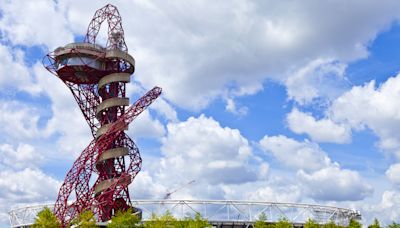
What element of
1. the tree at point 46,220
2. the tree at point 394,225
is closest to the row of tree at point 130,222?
the tree at point 46,220

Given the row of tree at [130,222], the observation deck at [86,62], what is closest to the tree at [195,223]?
the row of tree at [130,222]

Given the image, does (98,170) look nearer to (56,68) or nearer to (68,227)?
(68,227)

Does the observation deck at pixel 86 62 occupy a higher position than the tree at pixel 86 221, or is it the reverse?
the observation deck at pixel 86 62

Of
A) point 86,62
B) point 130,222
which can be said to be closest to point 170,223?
point 130,222

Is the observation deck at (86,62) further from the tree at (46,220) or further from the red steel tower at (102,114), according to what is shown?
the tree at (46,220)

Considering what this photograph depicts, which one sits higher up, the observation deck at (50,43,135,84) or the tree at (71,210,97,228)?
the observation deck at (50,43,135,84)

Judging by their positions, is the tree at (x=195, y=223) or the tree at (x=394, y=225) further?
the tree at (x=394, y=225)

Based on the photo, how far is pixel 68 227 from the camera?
8169 cm

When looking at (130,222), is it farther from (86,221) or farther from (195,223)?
(195,223)

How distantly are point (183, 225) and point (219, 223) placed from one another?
2463 centimetres

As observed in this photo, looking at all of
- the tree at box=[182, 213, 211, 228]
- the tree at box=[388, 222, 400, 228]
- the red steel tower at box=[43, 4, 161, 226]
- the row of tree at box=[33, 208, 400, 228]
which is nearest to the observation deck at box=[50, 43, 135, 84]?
the red steel tower at box=[43, 4, 161, 226]

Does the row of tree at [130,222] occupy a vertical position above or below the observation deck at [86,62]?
below

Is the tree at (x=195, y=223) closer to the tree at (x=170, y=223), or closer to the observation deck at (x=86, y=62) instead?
the tree at (x=170, y=223)

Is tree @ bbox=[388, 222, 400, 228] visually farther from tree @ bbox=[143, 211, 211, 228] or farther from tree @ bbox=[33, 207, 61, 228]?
tree @ bbox=[33, 207, 61, 228]
